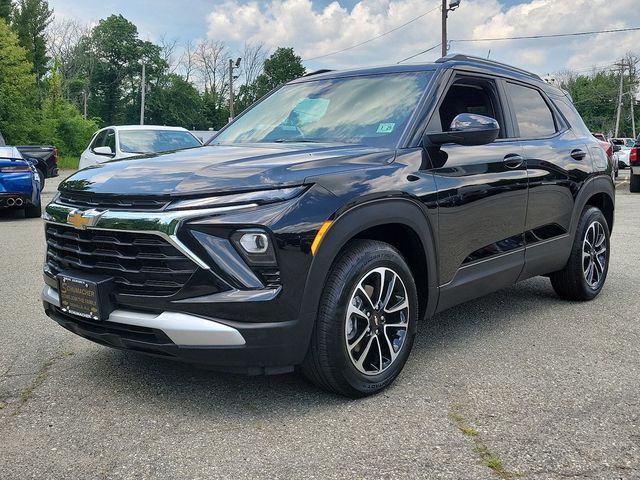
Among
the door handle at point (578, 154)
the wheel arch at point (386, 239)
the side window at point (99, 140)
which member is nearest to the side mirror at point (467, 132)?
the wheel arch at point (386, 239)

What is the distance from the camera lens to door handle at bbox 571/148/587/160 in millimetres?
4975

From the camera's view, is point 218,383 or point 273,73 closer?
point 218,383

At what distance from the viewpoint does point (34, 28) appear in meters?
55.2

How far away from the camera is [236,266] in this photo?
2.86 metres

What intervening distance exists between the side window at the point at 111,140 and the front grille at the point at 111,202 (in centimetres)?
866

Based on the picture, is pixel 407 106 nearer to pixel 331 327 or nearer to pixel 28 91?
pixel 331 327

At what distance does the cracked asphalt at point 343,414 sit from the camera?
2.65 m

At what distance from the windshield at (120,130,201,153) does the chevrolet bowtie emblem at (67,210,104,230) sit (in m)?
8.52

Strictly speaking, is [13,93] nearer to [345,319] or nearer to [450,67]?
[450,67]

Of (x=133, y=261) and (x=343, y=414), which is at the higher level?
(x=133, y=261)

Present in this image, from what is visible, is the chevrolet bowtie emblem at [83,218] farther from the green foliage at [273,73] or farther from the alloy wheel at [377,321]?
the green foliage at [273,73]

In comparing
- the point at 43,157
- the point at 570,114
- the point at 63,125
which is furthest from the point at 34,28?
the point at 570,114

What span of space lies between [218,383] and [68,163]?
1651 inches

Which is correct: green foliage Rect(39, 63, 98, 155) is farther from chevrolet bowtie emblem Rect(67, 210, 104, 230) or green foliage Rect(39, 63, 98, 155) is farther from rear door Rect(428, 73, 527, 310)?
chevrolet bowtie emblem Rect(67, 210, 104, 230)
